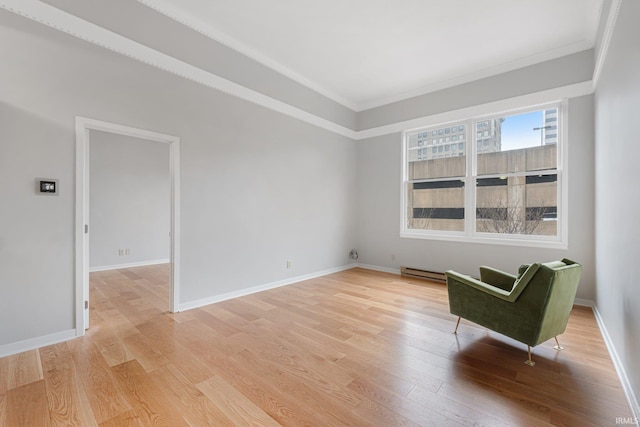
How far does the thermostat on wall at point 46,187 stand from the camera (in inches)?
98.4

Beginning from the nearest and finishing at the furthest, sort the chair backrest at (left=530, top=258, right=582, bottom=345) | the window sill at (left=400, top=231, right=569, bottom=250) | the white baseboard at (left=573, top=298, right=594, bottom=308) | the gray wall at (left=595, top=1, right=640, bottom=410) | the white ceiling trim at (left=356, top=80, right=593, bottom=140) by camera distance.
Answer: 1. the gray wall at (left=595, top=1, right=640, bottom=410)
2. the chair backrest at (left=530, top=258, right=582, bottom=345)
3. the white baseboard at (left=573, top=298, right=594, bottom=308)
4. the white ceiling trim at (left=356, top=80, right=593, bottom=140)
5. the window sill at (left=400, top=231, right=569, bottom=250)

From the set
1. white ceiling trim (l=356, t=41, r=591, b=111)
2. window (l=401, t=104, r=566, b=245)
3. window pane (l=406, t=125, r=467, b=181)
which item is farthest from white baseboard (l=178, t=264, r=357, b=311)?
white ceiling trim (l=356, t=41, r=591, b=111)

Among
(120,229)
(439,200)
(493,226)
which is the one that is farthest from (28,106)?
(493,226)

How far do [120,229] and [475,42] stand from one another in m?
7.34

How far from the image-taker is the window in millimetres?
4117

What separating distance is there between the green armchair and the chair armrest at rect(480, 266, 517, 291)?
1.61 feet

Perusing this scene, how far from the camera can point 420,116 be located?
5285 millimetres

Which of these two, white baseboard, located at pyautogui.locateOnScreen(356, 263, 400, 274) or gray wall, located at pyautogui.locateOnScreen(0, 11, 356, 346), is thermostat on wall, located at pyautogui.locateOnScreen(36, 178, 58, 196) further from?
white baseboard, located at pyautogui.locateOnScreen(356, 263, 400, 274)

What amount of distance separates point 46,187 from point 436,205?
5.45 m

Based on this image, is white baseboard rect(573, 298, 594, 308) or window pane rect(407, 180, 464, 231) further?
window pane rect(407, 180, 464, 231)

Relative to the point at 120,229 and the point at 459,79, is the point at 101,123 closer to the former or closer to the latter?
the point at 120,229

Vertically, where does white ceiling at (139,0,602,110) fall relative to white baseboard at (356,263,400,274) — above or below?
above

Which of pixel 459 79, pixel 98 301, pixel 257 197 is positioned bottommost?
pixel 98 301

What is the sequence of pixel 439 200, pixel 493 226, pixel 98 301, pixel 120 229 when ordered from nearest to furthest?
pixel 98 301 < pixel 493 226 < pixel 439 200 < pixel 120 229
